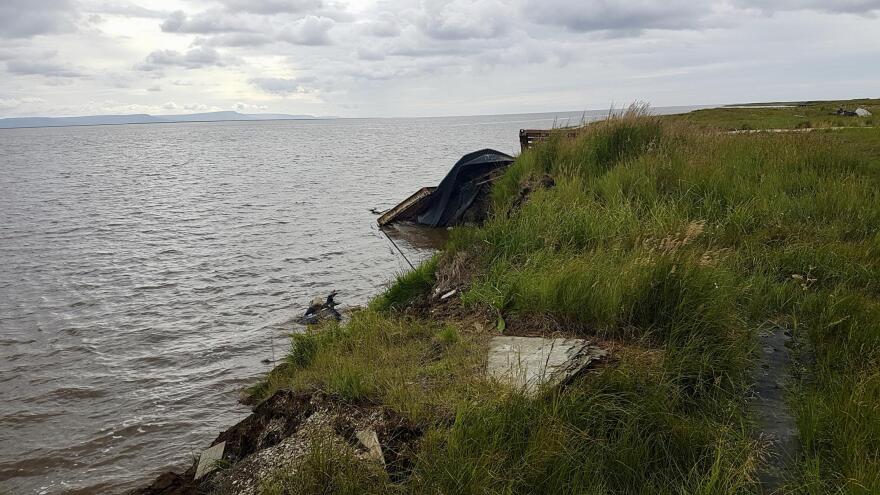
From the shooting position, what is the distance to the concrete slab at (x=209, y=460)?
427 centimetres

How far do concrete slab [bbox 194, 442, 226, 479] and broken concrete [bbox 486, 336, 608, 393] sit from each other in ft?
7.09

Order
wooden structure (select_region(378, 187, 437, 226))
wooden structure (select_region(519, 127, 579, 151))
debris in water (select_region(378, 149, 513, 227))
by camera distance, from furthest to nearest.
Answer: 1. wooden structure (select_region(378, 187, 437, 226))
2. debris in water (select_region(378, 149, 513, 227))
3. wooden structure (select_region(519, 127, 579, 151))

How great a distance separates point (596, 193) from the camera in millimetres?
8742

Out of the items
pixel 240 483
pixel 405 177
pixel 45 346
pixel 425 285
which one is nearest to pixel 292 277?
pixel 45 346

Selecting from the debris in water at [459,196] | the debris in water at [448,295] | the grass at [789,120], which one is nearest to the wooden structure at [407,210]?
the debris in water at [459,196]

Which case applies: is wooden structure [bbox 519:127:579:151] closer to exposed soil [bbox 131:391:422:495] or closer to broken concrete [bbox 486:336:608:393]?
broken concrete [bbox 486:336:608:393]

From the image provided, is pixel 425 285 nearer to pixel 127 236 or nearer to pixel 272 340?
pixel 272 340

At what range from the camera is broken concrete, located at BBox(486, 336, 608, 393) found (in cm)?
395

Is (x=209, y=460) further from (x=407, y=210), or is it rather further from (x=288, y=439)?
(x=407, y=210)

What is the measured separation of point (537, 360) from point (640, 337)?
869 mm

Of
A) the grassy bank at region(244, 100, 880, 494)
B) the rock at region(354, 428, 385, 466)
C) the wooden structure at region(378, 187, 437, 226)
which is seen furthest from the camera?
the wooden structure at region(378, 187, 437, 226)

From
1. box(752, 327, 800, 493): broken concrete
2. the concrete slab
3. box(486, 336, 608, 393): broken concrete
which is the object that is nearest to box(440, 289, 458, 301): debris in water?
box(486, 336, 608, 393): broken concrete

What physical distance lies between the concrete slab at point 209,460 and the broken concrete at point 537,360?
7.09 feet

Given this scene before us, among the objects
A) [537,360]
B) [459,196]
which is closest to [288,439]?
[537,360]
